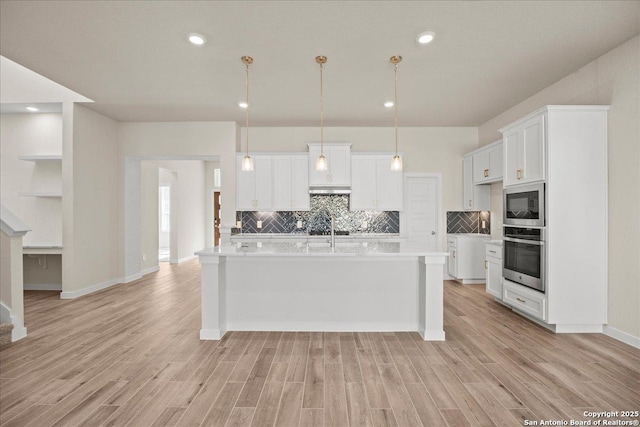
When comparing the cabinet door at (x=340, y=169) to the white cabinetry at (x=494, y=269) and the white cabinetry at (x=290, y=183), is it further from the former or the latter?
the white cabinetry at (x=494, y=269)

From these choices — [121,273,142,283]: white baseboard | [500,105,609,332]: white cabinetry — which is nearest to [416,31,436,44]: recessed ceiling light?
[500,105,609,332]: white cabinetry

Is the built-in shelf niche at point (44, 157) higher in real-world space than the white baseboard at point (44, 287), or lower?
higher

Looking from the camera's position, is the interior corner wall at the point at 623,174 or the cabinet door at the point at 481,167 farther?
the cabinet door at the point at 481,167

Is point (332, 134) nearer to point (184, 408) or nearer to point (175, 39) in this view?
point (175, 39)

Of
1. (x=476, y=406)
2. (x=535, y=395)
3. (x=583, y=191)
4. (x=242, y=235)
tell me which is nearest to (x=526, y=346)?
(x=535, y=395)

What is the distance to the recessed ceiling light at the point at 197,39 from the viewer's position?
9.87 feet

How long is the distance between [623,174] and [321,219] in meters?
4.25

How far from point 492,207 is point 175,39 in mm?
5590

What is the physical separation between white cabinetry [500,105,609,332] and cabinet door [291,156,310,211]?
3.62 meters

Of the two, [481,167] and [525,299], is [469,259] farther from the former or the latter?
[525,299]

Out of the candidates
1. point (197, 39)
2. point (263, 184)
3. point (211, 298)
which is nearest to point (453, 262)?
point (263, 184)

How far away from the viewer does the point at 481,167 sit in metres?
5.59

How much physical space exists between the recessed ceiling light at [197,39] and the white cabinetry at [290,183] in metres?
2.83

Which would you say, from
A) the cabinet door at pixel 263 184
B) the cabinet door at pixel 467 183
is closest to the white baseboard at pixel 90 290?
the cabinet door at pixel 263 184
